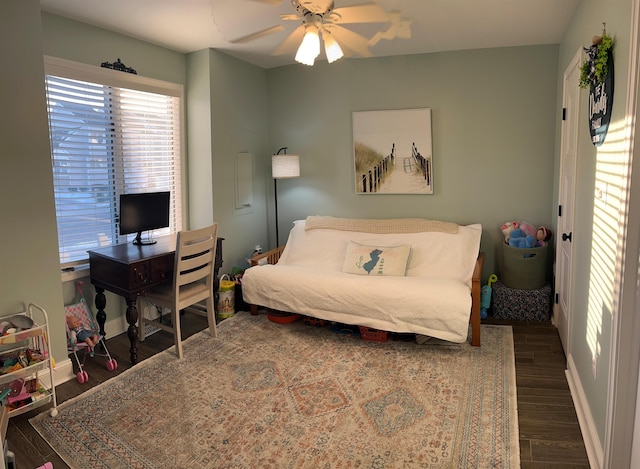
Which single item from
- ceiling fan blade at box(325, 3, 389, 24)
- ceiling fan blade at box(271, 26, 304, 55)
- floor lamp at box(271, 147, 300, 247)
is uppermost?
ceiling fan blade at box(325, 3, 389, 24)

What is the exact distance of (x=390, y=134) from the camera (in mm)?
4578

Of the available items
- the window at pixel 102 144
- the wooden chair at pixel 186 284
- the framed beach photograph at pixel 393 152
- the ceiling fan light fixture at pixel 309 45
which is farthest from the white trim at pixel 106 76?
the ceiling fan light fixture at pixel 309 45

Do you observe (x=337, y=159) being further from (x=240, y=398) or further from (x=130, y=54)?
(x=240, y=398)

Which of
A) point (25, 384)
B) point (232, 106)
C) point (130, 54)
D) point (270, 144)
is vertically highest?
point (130, 54)

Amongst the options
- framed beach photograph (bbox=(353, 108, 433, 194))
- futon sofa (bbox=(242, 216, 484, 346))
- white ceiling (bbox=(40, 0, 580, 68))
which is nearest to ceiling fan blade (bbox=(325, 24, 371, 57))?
white ceiling (bbox=(40, 0, 580, 68))

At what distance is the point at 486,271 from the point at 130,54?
3700mm

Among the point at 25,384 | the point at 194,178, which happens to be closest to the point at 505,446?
the point at 25,384

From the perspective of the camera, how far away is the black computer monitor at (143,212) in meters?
3.57

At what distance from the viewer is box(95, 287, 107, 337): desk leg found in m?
3.50

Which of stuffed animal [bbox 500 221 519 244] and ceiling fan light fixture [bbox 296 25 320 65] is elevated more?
ceiling fan light fixture [bbox 296 25 320 65]

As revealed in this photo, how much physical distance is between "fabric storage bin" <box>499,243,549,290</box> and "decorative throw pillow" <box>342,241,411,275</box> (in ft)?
2.95

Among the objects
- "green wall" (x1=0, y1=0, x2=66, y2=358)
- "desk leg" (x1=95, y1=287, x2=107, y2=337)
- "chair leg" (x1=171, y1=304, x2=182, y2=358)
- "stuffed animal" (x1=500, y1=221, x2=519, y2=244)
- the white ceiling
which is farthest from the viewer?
"stuffed animal" (x1=500, y1=221, x2=519, y2=244)

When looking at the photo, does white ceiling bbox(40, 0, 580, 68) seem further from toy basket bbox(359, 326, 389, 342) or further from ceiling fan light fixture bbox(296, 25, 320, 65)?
toy basket bbox(359, 326, 389, 342)

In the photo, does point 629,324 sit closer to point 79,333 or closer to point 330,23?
point 330,23
